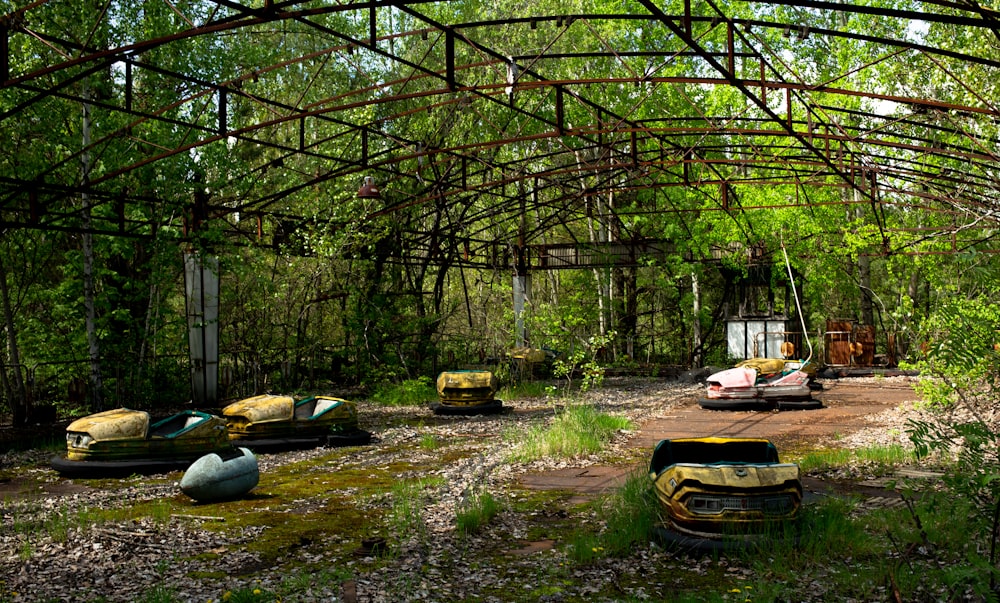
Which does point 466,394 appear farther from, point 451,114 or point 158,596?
point 158,596

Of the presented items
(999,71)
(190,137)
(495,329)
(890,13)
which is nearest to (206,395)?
(190,137)

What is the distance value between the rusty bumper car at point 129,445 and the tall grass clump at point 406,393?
5.91 meters

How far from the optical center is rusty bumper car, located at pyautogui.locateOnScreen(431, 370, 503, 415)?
12.9m

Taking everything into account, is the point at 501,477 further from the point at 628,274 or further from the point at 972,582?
the point at 628,274

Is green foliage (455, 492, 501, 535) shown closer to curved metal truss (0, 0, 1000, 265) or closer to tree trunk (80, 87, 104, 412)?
curved metal truss (0, 0, 1000, 265)

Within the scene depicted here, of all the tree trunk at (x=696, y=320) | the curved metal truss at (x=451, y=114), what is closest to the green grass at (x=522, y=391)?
the curved metal truss at (x=451, y=114)

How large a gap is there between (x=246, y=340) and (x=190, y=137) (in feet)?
14.5

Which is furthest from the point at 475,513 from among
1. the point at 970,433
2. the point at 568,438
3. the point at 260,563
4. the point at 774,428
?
the point at 774,428

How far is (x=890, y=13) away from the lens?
6.55 metres

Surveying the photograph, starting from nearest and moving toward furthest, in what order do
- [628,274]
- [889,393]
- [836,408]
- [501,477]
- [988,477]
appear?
1. [988,477]
2. [501,477]
3. [836,408]
4. [889,393]
5. [628,274]

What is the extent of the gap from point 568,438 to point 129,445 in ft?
14.1

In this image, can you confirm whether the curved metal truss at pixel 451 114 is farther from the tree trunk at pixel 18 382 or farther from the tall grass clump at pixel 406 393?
the tall grass clump at pixel 406 393

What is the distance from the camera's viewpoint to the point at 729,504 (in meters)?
4.86

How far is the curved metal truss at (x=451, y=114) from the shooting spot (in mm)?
9008
